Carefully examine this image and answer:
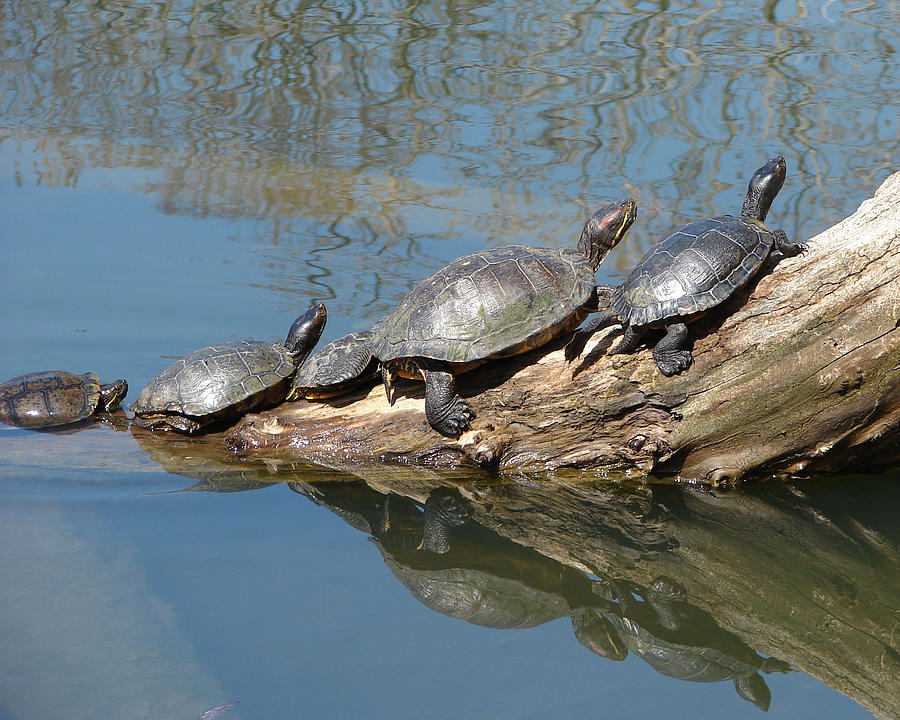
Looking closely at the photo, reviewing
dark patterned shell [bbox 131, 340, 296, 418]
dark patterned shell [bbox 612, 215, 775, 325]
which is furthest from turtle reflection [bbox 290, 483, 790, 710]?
dark patterned shell [bbox 612, 215, 775, 325]

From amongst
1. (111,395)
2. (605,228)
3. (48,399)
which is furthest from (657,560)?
(48,399)

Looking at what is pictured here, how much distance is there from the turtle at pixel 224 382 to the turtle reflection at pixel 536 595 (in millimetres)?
856

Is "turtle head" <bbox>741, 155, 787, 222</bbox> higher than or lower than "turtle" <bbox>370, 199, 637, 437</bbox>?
higher

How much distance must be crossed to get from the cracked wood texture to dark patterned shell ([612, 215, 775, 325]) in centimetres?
19

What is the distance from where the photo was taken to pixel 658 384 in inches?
180

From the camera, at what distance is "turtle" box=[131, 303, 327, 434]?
5.16m

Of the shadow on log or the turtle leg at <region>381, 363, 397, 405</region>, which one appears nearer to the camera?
the shadow on log

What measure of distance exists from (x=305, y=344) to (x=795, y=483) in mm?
2839

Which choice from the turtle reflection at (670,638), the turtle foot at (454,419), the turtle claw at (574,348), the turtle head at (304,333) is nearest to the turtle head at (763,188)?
the turtle claw at (574,348)

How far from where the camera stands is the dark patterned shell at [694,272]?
4.47m

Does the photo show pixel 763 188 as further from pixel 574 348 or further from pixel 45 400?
pixel 45 400

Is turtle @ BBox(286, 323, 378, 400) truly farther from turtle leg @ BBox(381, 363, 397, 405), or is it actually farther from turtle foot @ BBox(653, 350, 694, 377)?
turtle foot @ BBox(653, 350, 694, 377)

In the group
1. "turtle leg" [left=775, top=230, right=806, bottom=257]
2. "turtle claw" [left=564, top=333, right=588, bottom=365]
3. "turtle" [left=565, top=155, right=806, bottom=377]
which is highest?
"turtle leg" [left=775, top=230, right=806, bottom=257]

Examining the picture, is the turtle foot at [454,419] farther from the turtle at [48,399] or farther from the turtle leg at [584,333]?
the turtle at [48,399]
